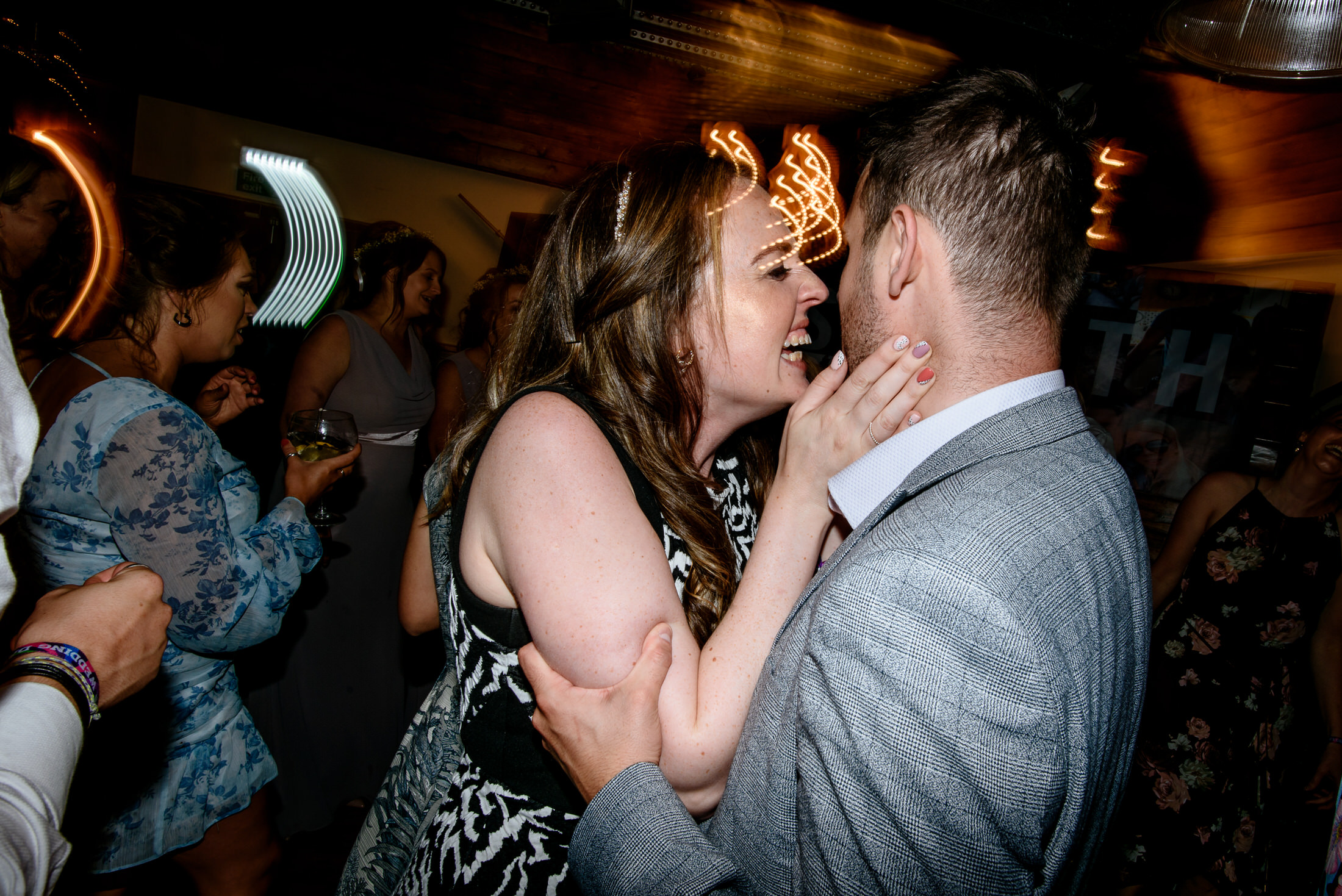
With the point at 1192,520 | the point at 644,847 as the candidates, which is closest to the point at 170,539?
the point at 644,847

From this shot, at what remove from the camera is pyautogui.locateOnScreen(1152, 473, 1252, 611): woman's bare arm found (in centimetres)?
282

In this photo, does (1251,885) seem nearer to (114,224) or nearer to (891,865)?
(891,865)

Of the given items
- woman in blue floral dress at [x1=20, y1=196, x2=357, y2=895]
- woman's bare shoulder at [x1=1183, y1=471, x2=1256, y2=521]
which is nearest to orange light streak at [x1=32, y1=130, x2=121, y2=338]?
woman in blue floral dress at [x1=20, y1=196, x2=357, y2=895]

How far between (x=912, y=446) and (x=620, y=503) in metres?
0.49

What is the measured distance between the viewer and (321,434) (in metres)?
2.29

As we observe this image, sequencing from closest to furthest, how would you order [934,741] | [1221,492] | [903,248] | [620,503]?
1. [934,741]
2. [620,503]
3. [903,248]
4. [1221,492]

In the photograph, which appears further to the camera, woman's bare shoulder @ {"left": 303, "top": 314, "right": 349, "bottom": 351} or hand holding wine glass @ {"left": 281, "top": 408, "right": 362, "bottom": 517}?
woman's bare shoulder @ {"left": 303, "top": 314, "right": 349, "bottom": 351}

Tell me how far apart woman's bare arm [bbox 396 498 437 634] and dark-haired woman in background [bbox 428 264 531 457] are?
2.11 m

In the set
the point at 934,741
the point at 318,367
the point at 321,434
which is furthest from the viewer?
the point at 318,367

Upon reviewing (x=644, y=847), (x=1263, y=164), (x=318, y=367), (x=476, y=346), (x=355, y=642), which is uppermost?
(x=1263, y=164)

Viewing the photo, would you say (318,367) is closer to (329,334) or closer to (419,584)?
(329,334)

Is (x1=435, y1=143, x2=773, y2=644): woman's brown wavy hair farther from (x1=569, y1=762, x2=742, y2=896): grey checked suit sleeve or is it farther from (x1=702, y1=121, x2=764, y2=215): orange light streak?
(x1=569, y1=762, x2=742, y2=896): grey checked suit sleeve

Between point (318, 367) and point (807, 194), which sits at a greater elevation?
point (807, 194)

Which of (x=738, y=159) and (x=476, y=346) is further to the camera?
(x=476, y=346)
